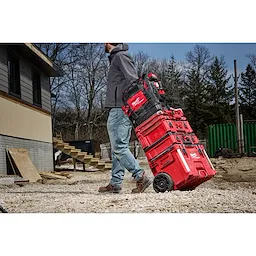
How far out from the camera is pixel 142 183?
16.8ft

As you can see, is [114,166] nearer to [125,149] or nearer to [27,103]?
[125,149]

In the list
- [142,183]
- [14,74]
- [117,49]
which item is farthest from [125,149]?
[14,74]

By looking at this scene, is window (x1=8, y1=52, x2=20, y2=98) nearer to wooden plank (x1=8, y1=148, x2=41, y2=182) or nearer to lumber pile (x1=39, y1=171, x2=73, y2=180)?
wooden plank (x1=8, y1=148, x2=41, y2=182)

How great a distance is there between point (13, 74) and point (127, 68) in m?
1.02

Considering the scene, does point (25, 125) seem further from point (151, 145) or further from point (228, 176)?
point (228, 176)

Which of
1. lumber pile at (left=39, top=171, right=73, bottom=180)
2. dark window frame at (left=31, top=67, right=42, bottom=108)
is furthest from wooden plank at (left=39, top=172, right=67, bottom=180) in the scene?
dark window frame at (left=31, top=67, right=42, bottom=108)

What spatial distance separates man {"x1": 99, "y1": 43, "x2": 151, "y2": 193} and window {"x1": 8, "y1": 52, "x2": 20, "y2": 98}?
799mm

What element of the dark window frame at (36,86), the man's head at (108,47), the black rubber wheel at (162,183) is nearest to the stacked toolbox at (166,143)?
the black rubber wheel at (162,183)

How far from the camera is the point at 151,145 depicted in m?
5.08

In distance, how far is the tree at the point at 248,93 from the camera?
5.24 m

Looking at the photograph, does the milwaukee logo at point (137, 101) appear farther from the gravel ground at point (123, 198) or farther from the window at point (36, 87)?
the window at point (36, 87)

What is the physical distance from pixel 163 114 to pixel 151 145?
10.5 inches

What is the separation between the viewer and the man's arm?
5.14 m
